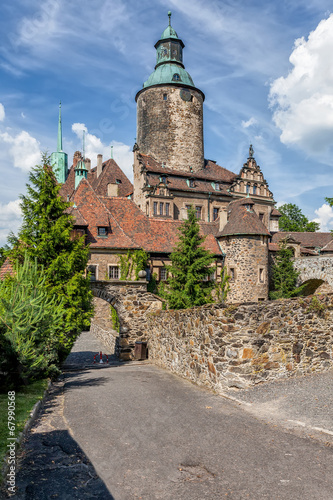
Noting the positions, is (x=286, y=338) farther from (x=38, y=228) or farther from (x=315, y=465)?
(x=38, y=228)

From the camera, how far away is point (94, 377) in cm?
1388

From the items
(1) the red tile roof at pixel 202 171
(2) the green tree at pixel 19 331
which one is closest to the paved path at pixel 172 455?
(2) the green tree at pixel 19 331

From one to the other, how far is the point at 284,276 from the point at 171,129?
22.1 m

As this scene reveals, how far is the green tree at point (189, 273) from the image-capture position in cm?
2822

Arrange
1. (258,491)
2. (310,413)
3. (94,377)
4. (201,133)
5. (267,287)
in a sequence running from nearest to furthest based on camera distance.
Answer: (258,491) → (310,413) → (94,377) → (267,287) → (201,133)

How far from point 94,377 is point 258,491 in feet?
32.0

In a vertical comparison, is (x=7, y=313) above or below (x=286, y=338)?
above

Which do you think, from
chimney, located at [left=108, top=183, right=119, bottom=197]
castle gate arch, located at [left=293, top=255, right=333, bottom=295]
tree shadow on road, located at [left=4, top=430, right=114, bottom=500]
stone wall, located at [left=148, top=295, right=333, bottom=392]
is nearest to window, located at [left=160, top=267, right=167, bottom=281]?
chimney, located at [left=108, top=183, right=119, bottom=197]

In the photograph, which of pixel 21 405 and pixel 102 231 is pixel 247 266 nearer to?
pixel 102 231

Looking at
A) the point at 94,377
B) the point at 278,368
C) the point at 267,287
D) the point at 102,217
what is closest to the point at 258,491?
the point at 278,368

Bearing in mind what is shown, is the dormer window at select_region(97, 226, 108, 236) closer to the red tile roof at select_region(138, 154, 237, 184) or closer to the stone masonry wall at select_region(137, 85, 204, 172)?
the red tile roof at select_region(138, 154, 237, 184)

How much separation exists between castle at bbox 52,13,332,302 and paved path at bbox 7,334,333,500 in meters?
21.6

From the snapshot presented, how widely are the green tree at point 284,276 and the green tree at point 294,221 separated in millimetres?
33855

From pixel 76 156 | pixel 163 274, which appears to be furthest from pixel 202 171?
pixel 76 156
